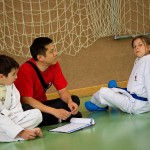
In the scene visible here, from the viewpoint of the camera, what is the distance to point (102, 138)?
1.62m

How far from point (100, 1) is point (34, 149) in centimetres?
181

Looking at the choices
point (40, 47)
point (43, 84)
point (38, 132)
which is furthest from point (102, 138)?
point (40, 47)

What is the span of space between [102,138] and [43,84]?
1.97ft

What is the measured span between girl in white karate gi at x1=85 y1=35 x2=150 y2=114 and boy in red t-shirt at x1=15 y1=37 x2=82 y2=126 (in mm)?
242

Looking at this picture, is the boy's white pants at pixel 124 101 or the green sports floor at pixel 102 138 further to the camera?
the boy's white pants at pixel 124 101

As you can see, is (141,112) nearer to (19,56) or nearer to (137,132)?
(137,132)

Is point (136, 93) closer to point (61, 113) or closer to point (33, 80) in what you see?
point (61, 113)

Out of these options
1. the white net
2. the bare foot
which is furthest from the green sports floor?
the white net

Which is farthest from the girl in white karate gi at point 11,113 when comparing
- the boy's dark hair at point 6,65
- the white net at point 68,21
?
the white net at point 68,21

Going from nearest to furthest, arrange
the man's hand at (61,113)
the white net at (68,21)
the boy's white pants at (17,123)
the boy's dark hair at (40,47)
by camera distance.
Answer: the boy's white pants at (17,123) < the man's hand at (61,113) < the boy's dark hair at (40,47) < the white net at (68,21)

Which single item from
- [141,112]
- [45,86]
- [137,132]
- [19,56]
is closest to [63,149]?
[137,132]

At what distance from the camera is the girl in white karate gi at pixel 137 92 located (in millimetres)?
2115

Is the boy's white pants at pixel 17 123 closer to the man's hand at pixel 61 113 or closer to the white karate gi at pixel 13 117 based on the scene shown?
the white karate gi at pixel 13 117

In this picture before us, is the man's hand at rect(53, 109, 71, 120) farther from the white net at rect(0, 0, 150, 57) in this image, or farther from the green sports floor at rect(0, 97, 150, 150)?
the white net at rect(0, 0, 150, 57)
